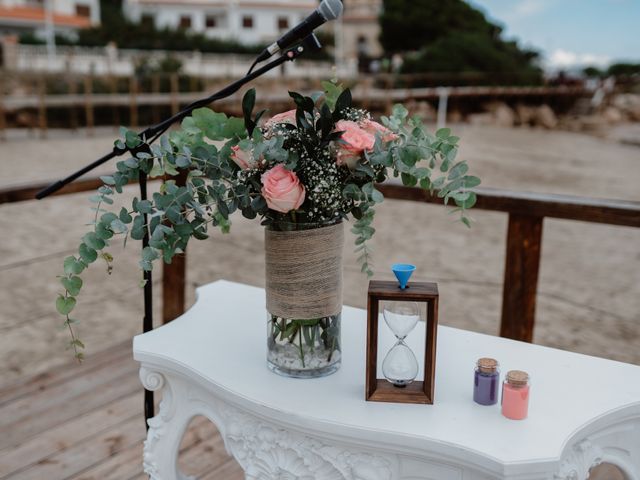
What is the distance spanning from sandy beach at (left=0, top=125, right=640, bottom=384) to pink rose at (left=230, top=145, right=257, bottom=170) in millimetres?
2505

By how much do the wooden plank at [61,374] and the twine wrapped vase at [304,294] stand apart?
4.75ft

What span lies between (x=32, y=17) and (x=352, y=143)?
32.0 m

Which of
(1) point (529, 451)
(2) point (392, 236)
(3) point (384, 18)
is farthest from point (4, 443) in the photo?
(3) point (384, 18)

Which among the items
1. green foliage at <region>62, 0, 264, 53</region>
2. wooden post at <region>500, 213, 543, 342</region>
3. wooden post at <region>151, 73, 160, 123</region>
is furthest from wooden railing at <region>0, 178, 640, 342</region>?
green foliage at <region>62, 0, 264, 53</region>

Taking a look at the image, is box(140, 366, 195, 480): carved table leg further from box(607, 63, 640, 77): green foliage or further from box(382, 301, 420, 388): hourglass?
box(607, 63, 640, 77): green foliage

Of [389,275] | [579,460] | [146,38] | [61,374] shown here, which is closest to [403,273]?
[579,460]

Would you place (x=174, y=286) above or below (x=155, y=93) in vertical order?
below

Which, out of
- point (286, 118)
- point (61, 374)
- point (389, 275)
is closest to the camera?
point (286, 118)

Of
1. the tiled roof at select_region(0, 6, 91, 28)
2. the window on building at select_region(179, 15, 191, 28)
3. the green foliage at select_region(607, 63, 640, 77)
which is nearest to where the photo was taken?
the tiled roof at select_region(0, 6, 91, 28)

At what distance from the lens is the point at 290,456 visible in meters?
1.26

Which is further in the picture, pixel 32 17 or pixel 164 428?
pixel 32 17

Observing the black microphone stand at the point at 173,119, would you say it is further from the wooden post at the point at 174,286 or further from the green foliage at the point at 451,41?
the green foliage at the point at 451,41

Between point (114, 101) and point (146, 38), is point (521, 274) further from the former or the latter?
point (146, 38)

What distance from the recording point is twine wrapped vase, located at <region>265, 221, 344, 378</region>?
1.25 metres
